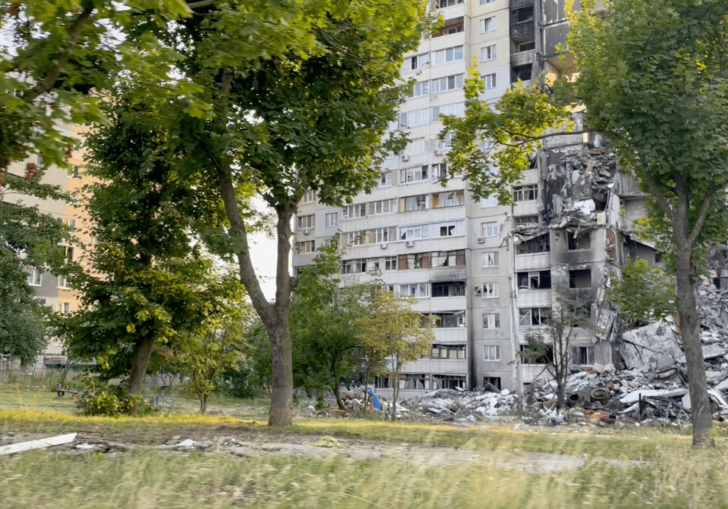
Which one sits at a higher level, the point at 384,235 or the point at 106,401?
the point at 384,235

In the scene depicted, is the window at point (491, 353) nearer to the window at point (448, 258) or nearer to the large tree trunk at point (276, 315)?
the window at point (448, 258)

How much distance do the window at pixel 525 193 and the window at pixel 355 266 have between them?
1575 cm

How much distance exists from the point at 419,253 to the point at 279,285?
4900 centimetres

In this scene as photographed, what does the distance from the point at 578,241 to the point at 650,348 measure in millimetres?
9504

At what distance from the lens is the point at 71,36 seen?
7.18m

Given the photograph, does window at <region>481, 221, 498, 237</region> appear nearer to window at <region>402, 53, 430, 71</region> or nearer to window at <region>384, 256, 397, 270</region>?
window at <region>384, 256, 397, 270</region>

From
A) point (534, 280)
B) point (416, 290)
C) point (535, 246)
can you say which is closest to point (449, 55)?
point (535, 246)

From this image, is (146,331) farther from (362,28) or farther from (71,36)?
(71,36)

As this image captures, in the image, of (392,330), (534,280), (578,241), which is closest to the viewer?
(392,330)

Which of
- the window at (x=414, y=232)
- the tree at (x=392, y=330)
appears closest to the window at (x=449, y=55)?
the window at (x=414, y=232)

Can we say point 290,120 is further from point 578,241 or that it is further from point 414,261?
point 414,261

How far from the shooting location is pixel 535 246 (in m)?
57.8

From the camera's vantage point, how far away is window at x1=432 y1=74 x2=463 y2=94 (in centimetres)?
6425

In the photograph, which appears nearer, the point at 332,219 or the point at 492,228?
the point at 492,228
